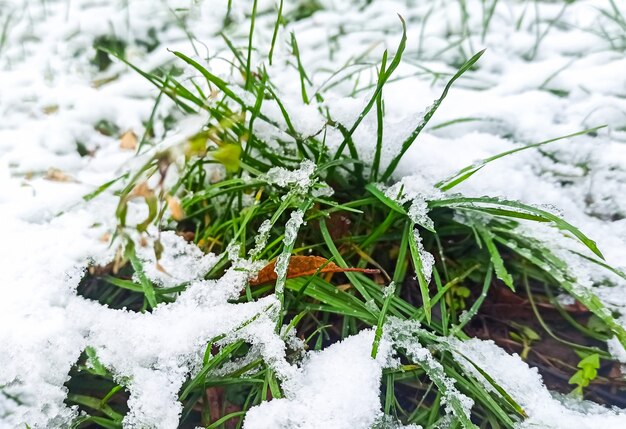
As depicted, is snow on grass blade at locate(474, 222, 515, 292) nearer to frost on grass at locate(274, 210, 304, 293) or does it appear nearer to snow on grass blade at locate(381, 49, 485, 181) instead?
snow on grass blade at locate(381, 49, 485, 181)

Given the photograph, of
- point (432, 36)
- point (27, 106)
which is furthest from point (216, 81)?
point (432, 36)

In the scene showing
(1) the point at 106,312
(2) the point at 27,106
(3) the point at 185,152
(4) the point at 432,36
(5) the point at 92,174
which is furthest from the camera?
(4) the point at 432,36

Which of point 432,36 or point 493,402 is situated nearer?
point 493,402

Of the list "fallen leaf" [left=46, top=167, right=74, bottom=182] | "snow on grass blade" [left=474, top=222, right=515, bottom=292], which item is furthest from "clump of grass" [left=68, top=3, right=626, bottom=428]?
"fallen leaf" [left=46, top=167, right=74, bottom=182]

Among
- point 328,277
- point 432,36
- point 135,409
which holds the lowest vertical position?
point 135,409

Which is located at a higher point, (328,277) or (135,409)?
(328,277)

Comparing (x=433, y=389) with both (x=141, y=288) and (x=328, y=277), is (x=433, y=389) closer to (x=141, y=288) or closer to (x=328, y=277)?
(x=328, y=277)
